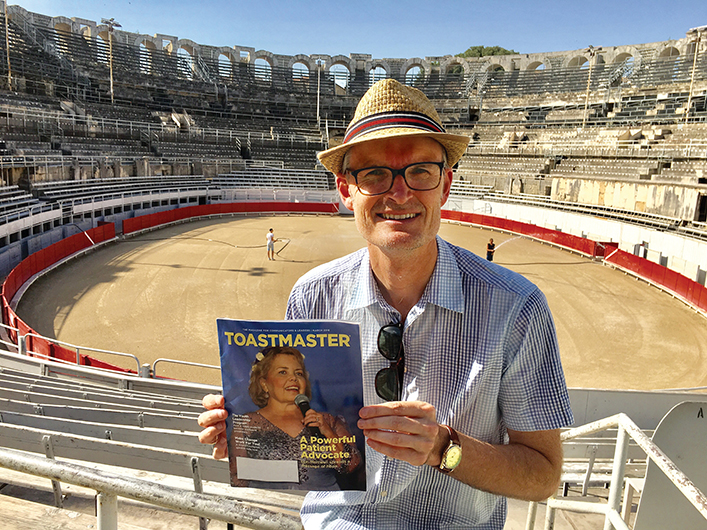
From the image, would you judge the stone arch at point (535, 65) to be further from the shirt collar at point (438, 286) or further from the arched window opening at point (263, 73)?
the shirt collar at point (438, 286)

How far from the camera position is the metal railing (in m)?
1.71

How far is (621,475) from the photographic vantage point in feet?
8.09

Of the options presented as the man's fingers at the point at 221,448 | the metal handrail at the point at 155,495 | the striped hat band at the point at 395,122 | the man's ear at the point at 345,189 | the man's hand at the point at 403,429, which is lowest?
the man's fingers at the point at 221,448

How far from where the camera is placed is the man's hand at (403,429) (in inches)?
64.8

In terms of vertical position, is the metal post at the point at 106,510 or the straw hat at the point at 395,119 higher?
the straw hat at the point at 395,119

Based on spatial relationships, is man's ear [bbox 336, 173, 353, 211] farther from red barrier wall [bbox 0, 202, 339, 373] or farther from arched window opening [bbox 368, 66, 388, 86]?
arched window opening [bbox 368, 66, 388, 86]

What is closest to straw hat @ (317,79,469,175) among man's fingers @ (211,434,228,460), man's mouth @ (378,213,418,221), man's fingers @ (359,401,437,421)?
man's mouth @ (378,213,418,221)

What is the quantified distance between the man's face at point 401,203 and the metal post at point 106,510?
136 cm

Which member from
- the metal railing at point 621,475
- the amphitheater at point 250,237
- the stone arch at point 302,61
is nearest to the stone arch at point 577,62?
the amphitheater at point 250,237

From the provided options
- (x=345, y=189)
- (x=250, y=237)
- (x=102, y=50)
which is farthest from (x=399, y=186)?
(x=102, y=50)

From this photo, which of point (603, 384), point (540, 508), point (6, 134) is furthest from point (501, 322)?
point (6, 134)

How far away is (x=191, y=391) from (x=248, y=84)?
5289cm

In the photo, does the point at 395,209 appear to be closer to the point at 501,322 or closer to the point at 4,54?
the point at 501,322

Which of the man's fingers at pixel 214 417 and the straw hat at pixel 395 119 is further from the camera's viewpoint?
the straw hat at pixel 395 119
